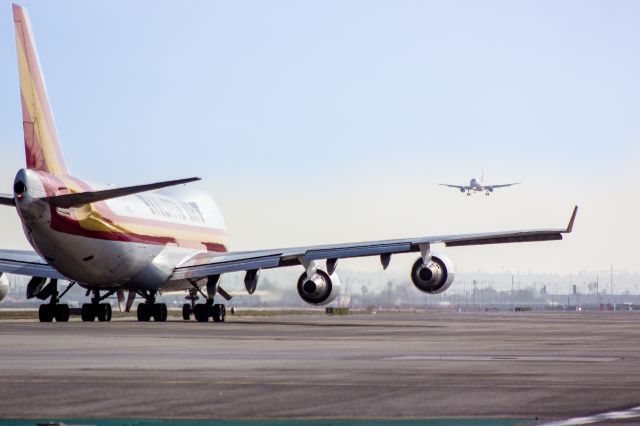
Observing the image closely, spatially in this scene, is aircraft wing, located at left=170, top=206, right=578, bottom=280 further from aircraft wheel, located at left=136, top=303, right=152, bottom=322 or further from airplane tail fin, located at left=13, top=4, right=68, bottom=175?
airplane tail fin, located at left=13, top=4, right=68, bottom=175

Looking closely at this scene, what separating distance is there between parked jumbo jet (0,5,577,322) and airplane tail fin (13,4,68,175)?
4 cm

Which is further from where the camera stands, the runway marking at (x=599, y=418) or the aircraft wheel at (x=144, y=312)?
the aircraft wheel at (x=144, y=312)

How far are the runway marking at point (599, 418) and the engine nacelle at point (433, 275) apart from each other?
3789 centimetres

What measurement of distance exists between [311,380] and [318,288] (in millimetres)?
35073

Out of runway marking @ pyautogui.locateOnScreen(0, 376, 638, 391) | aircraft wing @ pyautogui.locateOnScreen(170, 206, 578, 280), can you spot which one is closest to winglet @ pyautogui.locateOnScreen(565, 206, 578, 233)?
aircraft wing @ pyautogui.locateOnScreen(170, 206, 578, 280)

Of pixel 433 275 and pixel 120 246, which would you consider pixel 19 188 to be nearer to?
pixel 120 246

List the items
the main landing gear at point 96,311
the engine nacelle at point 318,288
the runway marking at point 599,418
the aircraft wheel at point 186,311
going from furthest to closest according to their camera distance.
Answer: the aircraft wheel at point 186,311 < the main landing gear at point 96,311 < the engine nacelle at point 318,288 < the runway marking at point 599,418

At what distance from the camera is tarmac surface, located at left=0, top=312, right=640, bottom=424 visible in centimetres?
1337

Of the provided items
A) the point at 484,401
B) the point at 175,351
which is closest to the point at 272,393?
the point at 484,401

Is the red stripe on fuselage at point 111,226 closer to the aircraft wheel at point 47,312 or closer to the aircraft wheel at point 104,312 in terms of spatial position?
the aircraft wheel at point 104,312

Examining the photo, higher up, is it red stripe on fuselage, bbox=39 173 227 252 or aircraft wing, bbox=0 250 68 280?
red stripe on fuselage, bbox=39 173 227 252

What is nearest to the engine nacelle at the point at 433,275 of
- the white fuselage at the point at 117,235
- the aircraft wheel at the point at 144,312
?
the white fuselage at the point at 117,235

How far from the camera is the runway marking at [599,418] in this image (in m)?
11.9

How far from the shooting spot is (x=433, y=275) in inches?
2008
